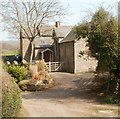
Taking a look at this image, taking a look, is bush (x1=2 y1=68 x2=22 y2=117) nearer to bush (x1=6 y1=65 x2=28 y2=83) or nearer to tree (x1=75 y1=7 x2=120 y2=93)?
tree (x1=75 y1=7 x2=120 y2=93)

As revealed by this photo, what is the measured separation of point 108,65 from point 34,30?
13.6 feet

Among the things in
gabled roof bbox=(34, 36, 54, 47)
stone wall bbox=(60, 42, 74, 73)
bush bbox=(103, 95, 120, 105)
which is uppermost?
gabled roof bbox=(34, 36, 54, 47)

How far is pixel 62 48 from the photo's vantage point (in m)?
9.97

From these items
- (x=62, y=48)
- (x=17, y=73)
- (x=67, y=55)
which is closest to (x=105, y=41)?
(x=17, y=73)

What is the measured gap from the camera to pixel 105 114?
257 cm

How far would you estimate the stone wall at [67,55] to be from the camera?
8906 mm

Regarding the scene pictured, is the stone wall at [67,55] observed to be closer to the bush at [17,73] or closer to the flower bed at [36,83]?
the flower bed at [36,83]

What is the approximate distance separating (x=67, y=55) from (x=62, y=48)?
2.32 ft

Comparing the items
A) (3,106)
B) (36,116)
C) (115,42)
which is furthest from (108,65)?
(3,106)

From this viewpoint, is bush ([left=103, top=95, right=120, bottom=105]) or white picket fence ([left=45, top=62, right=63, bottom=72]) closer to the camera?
bush ([left=103, top=95, right=120, bottom=105])

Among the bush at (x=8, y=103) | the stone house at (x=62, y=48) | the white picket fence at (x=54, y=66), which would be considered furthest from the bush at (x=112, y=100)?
the white picket fence at (x=54, y=66)

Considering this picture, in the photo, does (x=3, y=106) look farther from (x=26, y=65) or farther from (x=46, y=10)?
(x=26, y=65)

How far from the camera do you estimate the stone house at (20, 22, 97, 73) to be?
27.5 feet

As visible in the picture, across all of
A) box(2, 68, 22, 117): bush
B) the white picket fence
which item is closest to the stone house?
the white picket fence
